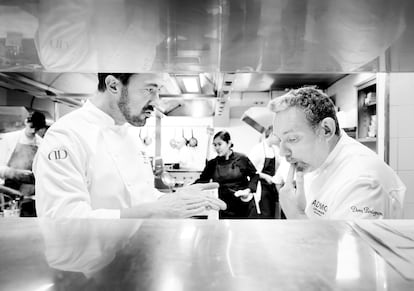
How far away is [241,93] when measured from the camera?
4.89 m

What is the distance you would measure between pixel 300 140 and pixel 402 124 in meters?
1.32

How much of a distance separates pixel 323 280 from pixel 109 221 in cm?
25

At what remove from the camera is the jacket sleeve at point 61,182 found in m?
1.00

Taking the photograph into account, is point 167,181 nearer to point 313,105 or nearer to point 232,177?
point 232,177

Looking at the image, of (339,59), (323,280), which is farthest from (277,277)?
(339,59)

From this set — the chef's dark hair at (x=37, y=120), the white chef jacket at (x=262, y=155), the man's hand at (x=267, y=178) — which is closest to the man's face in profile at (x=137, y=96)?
the chef's dark hair at (x=37, y=120)

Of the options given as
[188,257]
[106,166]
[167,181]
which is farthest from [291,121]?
[167,181]

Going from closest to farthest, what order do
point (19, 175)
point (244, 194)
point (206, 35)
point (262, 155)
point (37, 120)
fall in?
point (206, 35) → point (19, 175) → point (37, 120) → point (244, 194) → point (262, 155)

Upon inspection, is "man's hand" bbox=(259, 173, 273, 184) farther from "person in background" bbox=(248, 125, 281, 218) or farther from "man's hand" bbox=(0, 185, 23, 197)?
"man's hand" bbox=(0, 185, 23, 197)

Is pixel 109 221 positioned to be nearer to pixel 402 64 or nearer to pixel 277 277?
pixel 277 277

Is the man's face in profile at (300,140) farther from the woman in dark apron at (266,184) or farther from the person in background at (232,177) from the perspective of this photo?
the woman in dark apron at (266,184)

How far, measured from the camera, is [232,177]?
3199 millimetres

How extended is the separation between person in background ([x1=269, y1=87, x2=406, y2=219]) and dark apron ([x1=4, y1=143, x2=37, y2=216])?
2021mm

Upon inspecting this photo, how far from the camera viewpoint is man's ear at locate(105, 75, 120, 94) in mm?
1342
